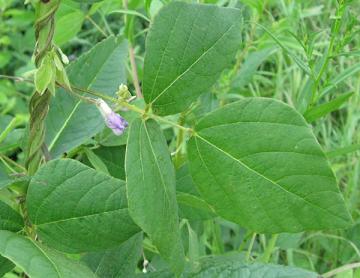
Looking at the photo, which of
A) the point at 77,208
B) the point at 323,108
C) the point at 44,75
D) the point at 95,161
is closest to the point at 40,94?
the point at 44,75

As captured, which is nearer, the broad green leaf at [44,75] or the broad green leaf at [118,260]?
the broad green leaf at [44,75]

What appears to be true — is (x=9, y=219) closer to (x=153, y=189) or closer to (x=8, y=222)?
(x=8, y=222)

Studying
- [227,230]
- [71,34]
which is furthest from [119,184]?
[227,230]

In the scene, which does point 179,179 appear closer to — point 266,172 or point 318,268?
point 266,172

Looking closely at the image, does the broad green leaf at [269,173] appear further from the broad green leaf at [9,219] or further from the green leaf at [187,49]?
the broad green leaf at [9,219]

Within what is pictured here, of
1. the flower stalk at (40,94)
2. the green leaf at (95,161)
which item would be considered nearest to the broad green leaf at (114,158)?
the green leaf at (95,161)
